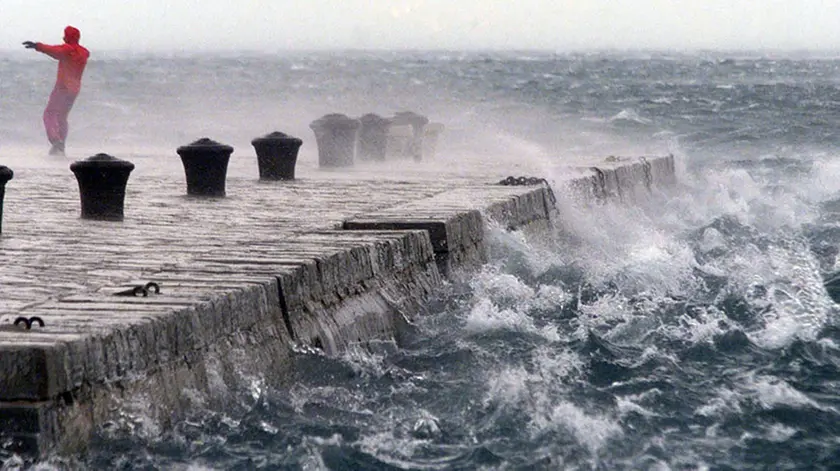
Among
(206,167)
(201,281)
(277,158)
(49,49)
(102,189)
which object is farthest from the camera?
(49,49)

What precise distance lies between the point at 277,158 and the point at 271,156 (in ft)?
0.22

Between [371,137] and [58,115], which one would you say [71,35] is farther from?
→ [371,137]

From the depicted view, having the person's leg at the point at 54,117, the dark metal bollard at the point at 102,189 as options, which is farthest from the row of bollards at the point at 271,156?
the person's leg at the point at 54,117

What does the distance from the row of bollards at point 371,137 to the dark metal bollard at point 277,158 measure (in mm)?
2488

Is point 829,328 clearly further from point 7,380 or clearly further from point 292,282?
point 7,380

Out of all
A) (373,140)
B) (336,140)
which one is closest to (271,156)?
(336,140)

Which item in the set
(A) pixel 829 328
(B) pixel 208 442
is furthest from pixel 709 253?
(B) pixel 208 442

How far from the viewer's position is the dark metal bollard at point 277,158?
15867mm

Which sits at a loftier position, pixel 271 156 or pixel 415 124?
pixel 271 156

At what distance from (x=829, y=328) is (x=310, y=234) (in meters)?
3.97

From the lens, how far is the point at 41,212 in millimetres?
12125

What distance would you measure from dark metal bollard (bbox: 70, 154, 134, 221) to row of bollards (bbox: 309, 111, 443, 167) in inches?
271

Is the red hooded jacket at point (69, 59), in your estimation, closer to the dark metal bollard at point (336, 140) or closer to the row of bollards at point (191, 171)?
the dark metal bollard at point (336, 140)

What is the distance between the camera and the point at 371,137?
65.2 feet
